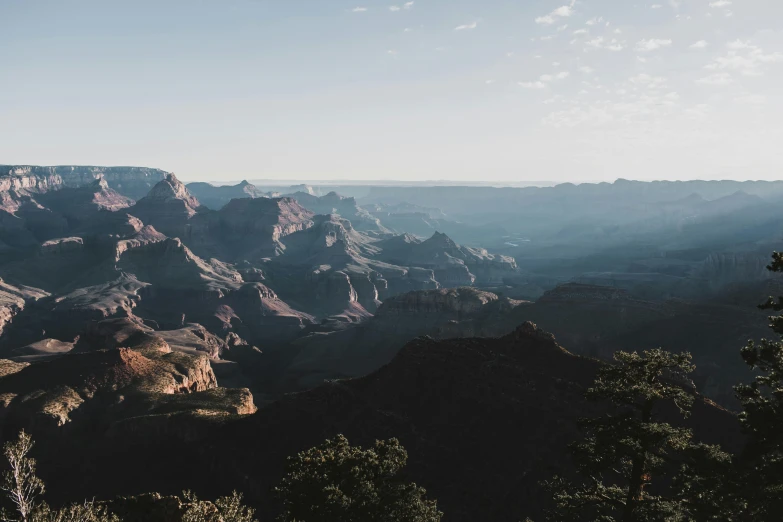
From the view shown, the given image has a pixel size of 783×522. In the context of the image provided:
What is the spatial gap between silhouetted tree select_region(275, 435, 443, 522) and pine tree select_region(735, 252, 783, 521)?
53.1 feet

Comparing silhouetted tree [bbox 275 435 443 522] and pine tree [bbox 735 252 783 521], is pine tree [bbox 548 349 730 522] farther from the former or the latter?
silhouetted tree [bbox 275 435 443 522]

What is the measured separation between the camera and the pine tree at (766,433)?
23.1 meters

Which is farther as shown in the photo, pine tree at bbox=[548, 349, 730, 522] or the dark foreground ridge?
the dark foreground ridge

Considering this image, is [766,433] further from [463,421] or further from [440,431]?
[463,421]

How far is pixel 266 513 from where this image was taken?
64.1 metres

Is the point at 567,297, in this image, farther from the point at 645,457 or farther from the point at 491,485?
the point at 645,457

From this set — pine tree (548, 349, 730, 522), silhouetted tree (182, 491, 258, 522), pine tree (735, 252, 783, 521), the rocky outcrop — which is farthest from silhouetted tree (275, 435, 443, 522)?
the rocky outcrop

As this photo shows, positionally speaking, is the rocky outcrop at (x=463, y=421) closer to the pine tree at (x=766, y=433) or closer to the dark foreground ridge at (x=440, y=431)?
the dark foreground ridge at (x=440, y=431)

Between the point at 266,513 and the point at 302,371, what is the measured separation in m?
126

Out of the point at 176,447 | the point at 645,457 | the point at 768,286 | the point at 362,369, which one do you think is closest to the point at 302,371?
the point at 362,369

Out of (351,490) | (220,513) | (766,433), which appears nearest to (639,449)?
(766,433)

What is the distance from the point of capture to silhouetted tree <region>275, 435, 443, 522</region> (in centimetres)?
3142

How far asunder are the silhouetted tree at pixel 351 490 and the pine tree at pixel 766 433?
53.1ft

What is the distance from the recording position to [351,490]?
108 ft
